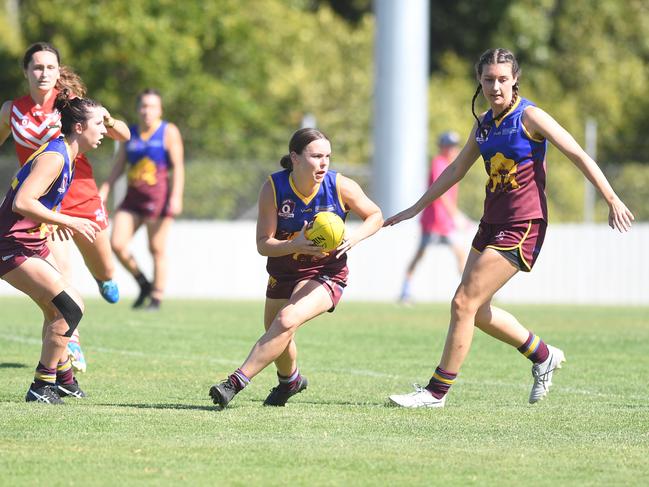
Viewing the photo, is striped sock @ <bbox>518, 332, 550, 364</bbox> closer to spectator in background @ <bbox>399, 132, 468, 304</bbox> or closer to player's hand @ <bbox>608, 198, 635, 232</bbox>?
player's hand @ <bbox>608, 198, 635, 232</bbox>

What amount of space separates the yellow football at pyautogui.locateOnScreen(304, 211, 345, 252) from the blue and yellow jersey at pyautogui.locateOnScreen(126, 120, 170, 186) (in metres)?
7.09

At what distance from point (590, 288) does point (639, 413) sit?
1168 cm

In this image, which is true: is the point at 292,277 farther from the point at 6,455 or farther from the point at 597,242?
the point at 597,242

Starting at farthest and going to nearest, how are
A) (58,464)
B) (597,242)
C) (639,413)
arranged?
1. (597,242)
2. (639,413)
3. (58,464)

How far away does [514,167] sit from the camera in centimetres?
763

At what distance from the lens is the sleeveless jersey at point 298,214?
24.6 ft

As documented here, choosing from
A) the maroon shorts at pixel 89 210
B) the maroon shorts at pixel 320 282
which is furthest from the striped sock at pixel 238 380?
the maroon shorts at pixel 89 210

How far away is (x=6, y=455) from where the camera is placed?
235 inches

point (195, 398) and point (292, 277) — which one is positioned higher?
point (292, 277)

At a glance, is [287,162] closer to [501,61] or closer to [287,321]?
[287,321]

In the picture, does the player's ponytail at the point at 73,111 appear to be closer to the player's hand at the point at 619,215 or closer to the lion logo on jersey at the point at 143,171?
the player's hand at the point at 619,215

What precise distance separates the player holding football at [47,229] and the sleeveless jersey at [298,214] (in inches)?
42.5

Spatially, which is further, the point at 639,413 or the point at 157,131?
the point at 157,131

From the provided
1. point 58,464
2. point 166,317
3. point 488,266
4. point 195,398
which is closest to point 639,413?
point 488,266
